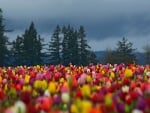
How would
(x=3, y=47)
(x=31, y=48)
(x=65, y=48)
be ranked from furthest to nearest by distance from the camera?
1. (x=65, y=48)
2. (x=31, y=48)
3. (x=3, y=47)

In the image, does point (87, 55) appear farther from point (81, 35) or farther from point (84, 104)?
point (84, 104)

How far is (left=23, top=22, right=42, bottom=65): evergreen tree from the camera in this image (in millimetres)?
101000

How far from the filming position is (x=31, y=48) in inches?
4021

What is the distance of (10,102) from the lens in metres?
6.48

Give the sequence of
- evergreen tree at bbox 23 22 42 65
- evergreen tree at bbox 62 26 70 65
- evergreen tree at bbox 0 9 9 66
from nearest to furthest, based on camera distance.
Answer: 1. evergreen tree at bbox 0 9 9 66
2. evergreen tree at bbox 23 22 42 65
3. evergreen tree at bbox 62 26 70 65

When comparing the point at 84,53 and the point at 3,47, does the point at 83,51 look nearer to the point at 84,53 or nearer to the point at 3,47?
the point at 84,53

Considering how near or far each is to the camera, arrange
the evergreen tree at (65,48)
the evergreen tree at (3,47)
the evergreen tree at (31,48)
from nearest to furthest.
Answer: the evergreen tree at (3,47)
the evergreen tree at (31,48)
the evergreen tree at (65,48)

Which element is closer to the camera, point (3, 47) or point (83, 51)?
point (3, 47)

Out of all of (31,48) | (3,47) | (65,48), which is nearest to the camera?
(3,47)

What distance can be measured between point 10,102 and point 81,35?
117926 mm

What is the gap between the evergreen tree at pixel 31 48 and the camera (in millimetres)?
101000

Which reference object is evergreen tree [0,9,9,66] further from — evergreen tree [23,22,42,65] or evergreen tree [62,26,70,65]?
evergreen tree [62,26,70,65]

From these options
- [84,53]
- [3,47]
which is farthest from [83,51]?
[3,47]

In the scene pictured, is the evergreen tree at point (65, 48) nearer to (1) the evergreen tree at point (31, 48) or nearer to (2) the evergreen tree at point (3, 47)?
(1) the evergreen tree at point (31, 48)
